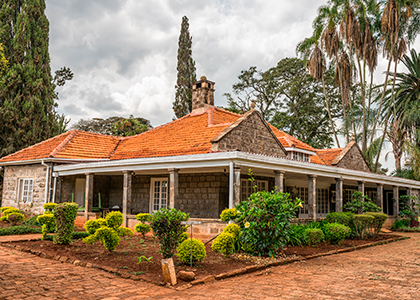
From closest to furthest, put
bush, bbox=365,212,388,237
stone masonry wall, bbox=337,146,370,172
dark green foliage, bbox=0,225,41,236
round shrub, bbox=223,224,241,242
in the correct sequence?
round shrub, bbox=223,224,241,242
dark green foliage, bbox=0,225,41,236
bush, bbox=365,212,388,237
stone masonry wall, bbox=337,146,370,172

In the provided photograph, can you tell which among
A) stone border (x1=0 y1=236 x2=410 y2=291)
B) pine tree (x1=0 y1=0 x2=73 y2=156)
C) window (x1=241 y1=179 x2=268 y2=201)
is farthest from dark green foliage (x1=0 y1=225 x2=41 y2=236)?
pine tree (x1=0 y1=0 x2=73 y2=156)

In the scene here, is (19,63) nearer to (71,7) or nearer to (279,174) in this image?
(71,7)

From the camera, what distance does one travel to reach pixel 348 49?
2525cm

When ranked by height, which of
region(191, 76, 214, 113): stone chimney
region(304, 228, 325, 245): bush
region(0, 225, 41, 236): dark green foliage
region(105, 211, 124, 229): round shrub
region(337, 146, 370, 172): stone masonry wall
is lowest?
region(0, 225, 41, 236): dark green foliage

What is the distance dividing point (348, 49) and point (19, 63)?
22.2 m

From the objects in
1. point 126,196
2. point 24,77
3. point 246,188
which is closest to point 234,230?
point 126,196

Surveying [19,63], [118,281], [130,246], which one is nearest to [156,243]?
[130,246]

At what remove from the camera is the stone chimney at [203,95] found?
18.8 meters

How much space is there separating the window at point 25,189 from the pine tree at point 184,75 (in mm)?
16417

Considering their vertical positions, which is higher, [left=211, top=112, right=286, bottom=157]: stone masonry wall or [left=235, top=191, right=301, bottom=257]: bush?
[left=211, top=112, right=286, bottom=157]: stone masonry wall

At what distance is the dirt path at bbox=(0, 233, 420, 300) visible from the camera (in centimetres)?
581

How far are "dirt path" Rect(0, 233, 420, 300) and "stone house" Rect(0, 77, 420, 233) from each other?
11.9 feet

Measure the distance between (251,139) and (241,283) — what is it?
27.8 ft

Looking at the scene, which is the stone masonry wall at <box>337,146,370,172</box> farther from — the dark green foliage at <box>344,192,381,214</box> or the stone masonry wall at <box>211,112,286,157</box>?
the stone masonry wall at <box>211,112,286,157</box>
